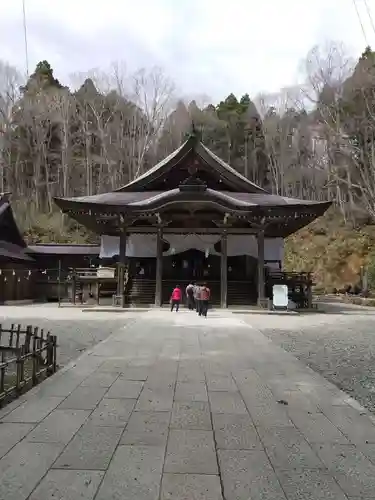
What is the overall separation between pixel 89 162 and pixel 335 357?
→ 4088 cm

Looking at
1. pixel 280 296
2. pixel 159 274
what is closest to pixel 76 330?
pixel 159 274

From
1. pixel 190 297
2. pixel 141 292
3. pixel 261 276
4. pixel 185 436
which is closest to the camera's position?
pixel 185 436

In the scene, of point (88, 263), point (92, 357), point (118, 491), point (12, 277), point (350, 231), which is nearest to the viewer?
point (118, 491)

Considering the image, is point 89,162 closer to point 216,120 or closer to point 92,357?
point 216,120

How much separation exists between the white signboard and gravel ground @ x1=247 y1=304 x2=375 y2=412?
2382mm

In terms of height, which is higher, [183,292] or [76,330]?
[183,292]

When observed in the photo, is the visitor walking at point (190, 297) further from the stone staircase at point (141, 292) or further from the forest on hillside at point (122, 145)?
the forest on hillside at point (122, 145)

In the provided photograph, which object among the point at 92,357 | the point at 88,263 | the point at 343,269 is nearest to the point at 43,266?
the point at 88,263

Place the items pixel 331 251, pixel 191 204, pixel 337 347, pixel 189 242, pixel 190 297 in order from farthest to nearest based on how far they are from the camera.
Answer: pixel 331 251 < pixel 189 242 < pixel 191 204 < pixel 190 297 < pixel 337 347

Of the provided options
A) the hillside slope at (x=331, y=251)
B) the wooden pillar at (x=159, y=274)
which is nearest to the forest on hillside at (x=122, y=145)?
the hillside slope at (x=331, y=251)

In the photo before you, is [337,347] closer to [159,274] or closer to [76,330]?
[76,330]

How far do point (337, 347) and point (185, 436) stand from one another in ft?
22.7

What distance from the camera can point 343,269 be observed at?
35.6m

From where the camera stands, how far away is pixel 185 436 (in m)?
3.88
